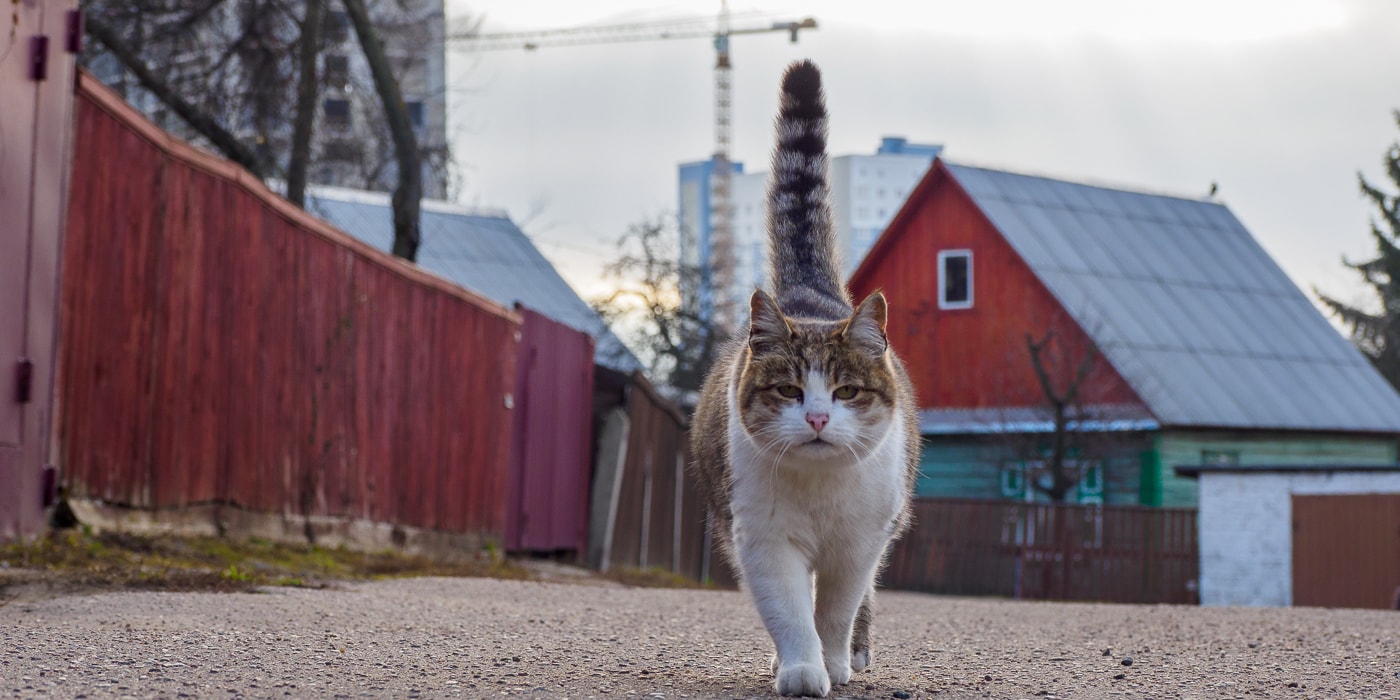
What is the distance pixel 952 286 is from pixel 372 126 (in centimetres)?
1331

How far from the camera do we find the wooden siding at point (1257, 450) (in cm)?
2612

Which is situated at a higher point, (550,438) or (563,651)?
(550,438)

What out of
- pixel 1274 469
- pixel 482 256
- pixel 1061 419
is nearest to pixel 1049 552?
pixel 1061 419

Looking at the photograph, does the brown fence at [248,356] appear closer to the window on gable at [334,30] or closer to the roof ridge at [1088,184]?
the window on gable at [334,30]

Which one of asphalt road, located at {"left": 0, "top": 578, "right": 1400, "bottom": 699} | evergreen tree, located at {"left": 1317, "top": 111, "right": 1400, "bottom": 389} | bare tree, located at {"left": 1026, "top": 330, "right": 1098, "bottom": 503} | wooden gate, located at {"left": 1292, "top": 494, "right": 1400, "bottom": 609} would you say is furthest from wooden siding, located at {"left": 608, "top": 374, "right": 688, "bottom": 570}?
evergreen tree, located at {"left": 1317, "top": 111, "right": 1400, "bottom": 389}

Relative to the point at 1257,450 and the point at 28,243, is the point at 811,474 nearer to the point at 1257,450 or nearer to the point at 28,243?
the point at 28,243

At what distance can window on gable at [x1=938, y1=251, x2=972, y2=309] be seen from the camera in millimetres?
29328

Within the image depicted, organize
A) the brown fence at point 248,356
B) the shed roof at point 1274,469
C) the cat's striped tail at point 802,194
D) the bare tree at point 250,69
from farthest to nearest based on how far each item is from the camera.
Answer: the shed roof at point 1274,469 → the bare tree at point 250,69 → the brown fence at point 248,356 → the cat's striped tail at point 802,194

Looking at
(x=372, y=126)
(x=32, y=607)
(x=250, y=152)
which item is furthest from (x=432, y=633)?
(x=372, y=126)

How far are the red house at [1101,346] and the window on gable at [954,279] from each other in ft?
0.09

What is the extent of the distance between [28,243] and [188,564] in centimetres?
176

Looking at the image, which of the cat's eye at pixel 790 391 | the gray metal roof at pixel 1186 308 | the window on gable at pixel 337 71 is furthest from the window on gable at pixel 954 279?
the cat's eye at pixel 790 391

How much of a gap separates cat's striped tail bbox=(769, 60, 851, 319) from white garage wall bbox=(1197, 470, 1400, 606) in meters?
15.3

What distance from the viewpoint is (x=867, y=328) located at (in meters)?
5.29
